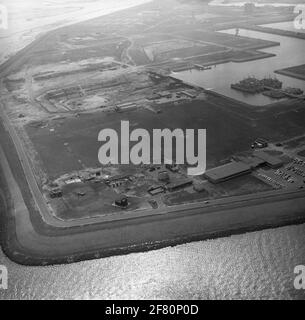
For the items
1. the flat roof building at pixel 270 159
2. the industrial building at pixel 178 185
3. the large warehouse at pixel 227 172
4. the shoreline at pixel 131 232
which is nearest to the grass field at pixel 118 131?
the large warehouse at pixel 227 172

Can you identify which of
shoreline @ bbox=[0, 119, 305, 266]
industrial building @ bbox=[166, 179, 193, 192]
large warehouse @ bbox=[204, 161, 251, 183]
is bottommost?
shoreline @ bbox=[0, 119, 305, 266]

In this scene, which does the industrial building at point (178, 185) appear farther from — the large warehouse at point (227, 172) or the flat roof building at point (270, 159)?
the flat roof building at point (270, 159)

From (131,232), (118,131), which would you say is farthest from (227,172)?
(118,131)

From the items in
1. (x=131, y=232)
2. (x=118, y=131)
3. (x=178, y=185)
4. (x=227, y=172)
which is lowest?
(x=131, y=232)

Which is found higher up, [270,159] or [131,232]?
[270,159]

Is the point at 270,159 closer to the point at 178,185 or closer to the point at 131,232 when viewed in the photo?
the point at 178,185

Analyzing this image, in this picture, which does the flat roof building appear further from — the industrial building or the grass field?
Result: the industrial building

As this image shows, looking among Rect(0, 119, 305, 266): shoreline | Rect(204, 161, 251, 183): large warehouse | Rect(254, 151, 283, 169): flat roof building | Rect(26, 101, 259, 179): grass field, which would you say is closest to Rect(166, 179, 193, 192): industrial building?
Rect(204, 161, 251, 183): large warehouse
